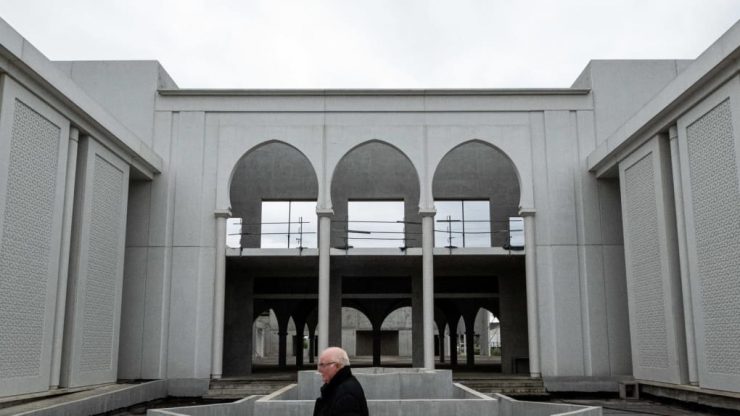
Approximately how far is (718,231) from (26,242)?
1296 cm

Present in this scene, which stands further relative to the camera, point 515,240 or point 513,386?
point 515,240

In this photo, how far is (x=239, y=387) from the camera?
1914 cm

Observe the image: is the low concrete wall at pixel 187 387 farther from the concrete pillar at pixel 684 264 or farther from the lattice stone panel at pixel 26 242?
the concrete pillar at pixel 684 264

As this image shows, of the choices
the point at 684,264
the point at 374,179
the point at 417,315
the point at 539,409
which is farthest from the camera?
the point at 374,179

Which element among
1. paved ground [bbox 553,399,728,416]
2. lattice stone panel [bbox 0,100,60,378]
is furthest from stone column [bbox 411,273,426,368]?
lattice stone panel [bbox 0,100,60,378]

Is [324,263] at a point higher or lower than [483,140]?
lower

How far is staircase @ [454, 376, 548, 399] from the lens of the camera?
18797 mm

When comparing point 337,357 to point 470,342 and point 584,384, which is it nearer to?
point 584,384

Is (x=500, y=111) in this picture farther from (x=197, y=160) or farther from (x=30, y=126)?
(x=30, y=126)

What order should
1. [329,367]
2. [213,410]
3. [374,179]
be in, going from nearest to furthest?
1. [329,367]
2. [213,410]
3. [374,179]

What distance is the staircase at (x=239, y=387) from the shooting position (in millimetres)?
18703

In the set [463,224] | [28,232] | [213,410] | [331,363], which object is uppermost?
[463,224]

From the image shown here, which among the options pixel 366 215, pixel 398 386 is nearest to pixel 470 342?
pixel 366 215

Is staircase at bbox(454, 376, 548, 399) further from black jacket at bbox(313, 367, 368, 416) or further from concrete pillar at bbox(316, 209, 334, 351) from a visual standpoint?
black jacket at bbox(313, 367, 368, 416)
